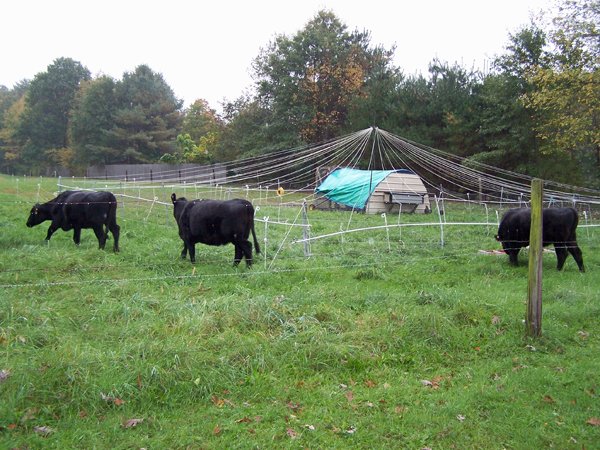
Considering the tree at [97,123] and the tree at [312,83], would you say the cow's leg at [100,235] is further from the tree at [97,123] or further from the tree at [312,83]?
the tree at [97,123]

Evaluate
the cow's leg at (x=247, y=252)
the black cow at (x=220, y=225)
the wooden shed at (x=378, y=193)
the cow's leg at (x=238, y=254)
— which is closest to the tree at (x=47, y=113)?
the wooden shed at (x=378, y=193)

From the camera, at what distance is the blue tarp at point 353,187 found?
23938 millimetres

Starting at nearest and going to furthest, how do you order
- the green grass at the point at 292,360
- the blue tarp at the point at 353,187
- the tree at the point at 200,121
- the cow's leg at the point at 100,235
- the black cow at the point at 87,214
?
1. the green grass at the point at 292,360
2. the cow's leg at the point at 100,235
3. the black cow at the point at 87,214
4. the blue tarp at the point at 353,187
5. the tree at the point at 200,121

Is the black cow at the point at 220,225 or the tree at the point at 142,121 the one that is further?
the tree at the point at 142,121

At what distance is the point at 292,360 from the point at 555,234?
8.36 metres

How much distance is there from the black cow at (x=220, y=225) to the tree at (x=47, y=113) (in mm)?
56841

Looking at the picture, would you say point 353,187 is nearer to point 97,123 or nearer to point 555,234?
point 555,234

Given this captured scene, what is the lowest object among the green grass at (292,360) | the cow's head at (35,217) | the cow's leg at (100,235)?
the green grass at (292,360)

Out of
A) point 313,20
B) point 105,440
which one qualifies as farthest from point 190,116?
point 105,440

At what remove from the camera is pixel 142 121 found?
52.3m

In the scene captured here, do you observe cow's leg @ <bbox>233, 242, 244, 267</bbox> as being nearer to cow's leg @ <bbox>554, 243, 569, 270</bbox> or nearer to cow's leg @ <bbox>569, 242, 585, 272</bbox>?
cow's leg @ <bbox>554, 243, 569, 270</bbox>

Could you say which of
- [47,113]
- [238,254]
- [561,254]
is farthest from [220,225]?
[47,113]

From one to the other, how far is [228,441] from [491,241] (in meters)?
12.5

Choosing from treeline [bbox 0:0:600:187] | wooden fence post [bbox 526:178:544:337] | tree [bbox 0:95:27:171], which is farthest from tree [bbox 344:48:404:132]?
tree [bbox 0:95:27:171]
